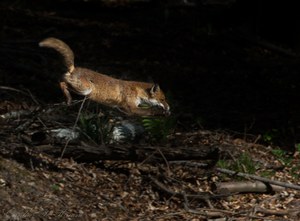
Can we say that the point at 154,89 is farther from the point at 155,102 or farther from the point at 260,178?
the point at 260,178

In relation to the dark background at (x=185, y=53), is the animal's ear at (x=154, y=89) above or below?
above

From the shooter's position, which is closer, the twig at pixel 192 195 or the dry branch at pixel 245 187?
the twig at pixel 192 195

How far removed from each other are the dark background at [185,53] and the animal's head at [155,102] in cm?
90

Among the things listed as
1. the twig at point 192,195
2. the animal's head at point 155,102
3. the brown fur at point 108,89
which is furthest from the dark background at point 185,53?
the twig at point 192,195

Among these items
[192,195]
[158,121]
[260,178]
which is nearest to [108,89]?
[158,121]

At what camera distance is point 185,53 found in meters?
12.4

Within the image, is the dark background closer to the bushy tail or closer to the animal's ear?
the animal's ear

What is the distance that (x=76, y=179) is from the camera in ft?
24.6

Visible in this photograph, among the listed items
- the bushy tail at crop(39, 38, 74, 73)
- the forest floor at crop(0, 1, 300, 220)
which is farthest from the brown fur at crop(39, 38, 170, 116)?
the forest floor at crop(0, 1, 300, 220)

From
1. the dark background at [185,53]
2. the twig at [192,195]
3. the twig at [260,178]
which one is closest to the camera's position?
the twig at [192,195]

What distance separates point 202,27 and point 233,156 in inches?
229

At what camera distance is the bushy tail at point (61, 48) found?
282 inches

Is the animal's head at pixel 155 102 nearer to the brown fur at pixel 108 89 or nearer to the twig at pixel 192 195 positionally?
the brown fur at pixel 108 89

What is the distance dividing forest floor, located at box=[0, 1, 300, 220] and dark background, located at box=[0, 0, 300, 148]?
26 mm
